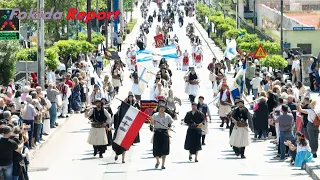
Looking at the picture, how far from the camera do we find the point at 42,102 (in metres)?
31.2

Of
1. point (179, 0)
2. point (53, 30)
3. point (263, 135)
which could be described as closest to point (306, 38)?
point (53, 30)

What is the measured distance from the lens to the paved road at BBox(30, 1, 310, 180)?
2503cm

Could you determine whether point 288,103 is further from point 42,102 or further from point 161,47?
point 161,47

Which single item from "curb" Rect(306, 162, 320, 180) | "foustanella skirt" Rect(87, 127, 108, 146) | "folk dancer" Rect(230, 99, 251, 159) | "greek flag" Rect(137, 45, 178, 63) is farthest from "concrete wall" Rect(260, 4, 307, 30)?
"curb" Rect(306, 162, 320, 180)

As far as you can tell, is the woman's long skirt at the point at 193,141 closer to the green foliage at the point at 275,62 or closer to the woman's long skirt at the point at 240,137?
the woman's long skirt at the point at 240,137

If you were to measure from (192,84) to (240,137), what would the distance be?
1316 cm

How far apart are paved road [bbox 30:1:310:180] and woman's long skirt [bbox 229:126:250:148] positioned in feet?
1.30

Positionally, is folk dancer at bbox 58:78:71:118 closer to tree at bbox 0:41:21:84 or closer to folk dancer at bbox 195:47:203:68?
tree at bbox 0:41:21:84

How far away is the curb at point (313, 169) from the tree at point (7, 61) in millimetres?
20773

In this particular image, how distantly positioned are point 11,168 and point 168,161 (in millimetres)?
7028

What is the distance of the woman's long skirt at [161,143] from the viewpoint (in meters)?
25.9

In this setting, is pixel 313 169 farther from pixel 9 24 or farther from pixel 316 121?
pixel 9 24

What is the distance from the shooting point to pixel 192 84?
40781mm

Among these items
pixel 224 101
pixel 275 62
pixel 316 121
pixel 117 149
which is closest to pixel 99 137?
pixel 117 149
